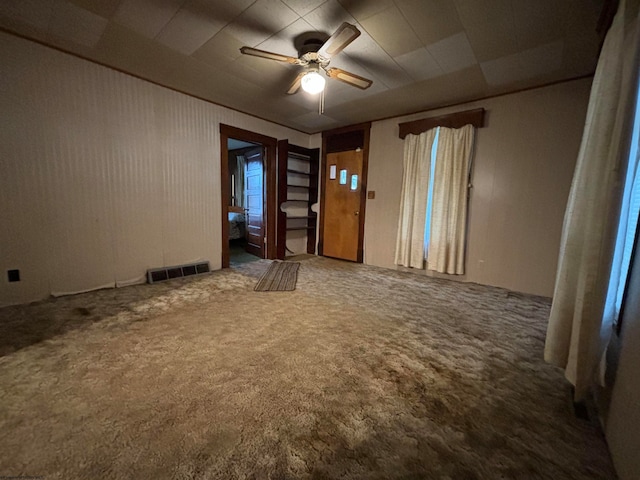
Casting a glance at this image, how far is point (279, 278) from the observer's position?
3432 millimetres

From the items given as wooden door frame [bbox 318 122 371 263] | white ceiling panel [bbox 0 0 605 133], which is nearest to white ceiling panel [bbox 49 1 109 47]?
white ceiling panel [bbox 0 0 605 133]

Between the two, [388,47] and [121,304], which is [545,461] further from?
[121,304]

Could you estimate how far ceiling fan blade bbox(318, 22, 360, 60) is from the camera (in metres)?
1.72

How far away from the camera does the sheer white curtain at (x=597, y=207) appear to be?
1054 millimetres

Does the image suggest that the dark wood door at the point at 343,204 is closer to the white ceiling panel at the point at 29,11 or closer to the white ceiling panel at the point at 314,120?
the white ceiling panel at the point at 314,120

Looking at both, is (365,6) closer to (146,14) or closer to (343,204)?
(146,14)

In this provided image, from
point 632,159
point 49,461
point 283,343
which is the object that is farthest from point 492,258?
point 49,461

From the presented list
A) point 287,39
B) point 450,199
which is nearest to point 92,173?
point 287,39

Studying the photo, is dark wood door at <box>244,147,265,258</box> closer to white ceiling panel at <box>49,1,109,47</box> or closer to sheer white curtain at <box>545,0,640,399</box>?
white ceiling panel at <box>49,1,109,47</box>

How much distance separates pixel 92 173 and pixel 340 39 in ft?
9.62

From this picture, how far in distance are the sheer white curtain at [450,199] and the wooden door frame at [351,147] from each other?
123 cm

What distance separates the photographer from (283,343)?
1.80 m

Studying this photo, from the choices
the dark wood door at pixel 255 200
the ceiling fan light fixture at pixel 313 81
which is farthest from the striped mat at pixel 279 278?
the ceiling fan light fixture at pixel 313 81

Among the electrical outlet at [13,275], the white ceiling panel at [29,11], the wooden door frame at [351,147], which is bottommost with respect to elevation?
the electrical outlet at [13,275]
